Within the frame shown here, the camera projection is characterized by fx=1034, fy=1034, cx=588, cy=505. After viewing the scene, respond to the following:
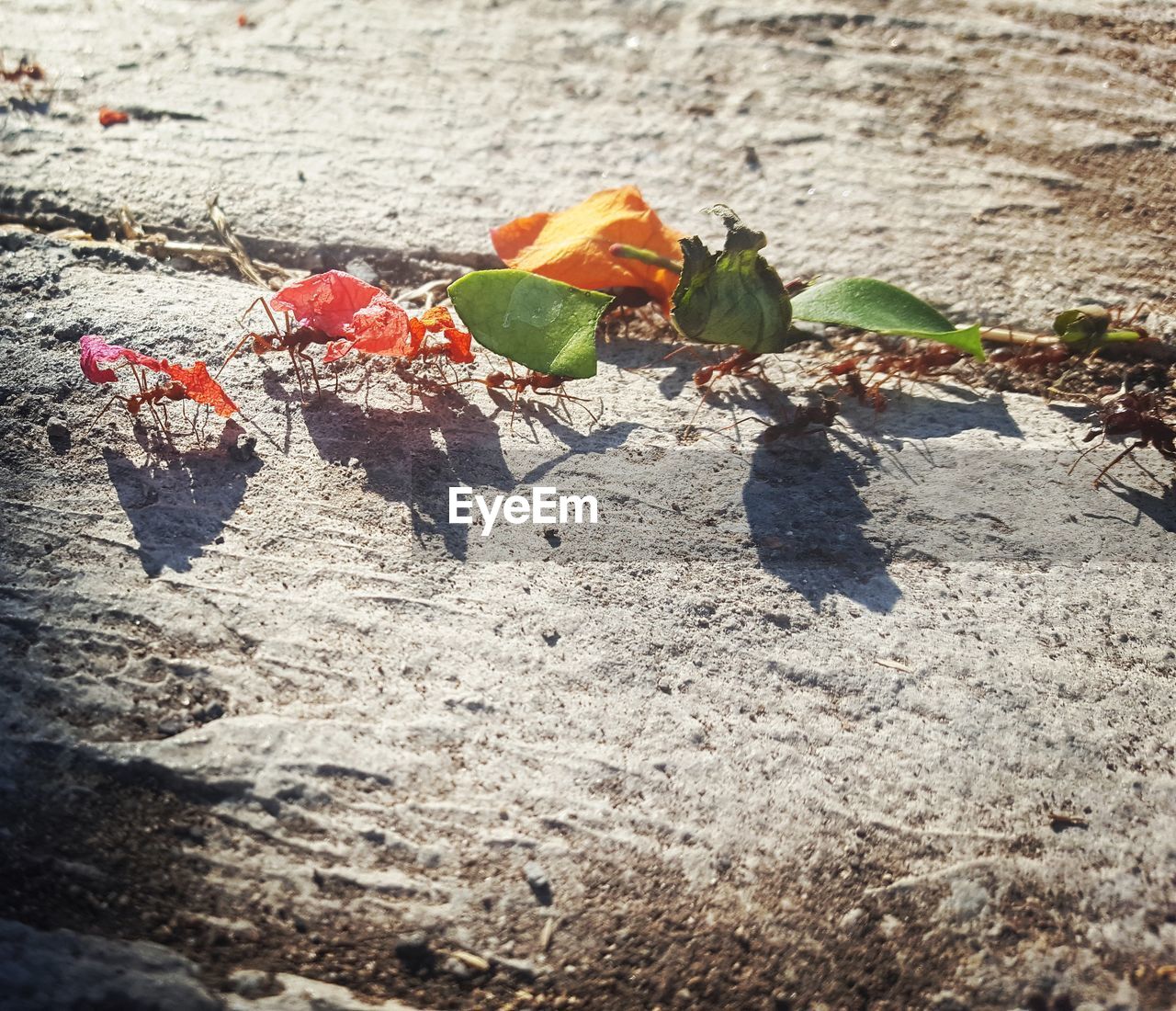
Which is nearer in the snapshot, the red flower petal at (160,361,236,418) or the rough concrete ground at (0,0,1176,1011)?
the rough concrete ground at (0,0,1176,1011)

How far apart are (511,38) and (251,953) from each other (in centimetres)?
225

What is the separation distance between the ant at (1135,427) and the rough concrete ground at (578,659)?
0.05 metres

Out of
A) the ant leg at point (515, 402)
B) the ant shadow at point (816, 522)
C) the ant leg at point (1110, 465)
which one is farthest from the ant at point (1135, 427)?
the ant leg at point (515, 402)

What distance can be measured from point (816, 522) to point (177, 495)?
89 centimetres

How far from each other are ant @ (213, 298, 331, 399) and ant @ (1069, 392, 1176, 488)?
119 centimetres

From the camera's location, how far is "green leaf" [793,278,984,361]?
1.60 m

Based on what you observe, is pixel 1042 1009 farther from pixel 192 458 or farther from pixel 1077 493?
pixel 192 458

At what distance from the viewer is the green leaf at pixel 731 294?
1.50 m

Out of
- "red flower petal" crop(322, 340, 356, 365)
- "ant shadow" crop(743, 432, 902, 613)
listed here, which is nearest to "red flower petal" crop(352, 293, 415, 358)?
"red flower petal" crop(322, 340, 356, 365)

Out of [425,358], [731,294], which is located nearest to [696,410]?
[731,294]

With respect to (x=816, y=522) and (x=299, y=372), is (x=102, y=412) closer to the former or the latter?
(x=299, y=372)

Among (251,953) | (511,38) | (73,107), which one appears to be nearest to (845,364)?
(251,953)

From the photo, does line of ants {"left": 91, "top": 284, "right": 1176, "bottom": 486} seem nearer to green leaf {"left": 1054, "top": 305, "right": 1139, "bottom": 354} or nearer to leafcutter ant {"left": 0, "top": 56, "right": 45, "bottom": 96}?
green leaf {"left": 1054, "top": 305, "right": 1139, "bottom": 354}

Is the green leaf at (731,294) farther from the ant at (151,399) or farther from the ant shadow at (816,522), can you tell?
the ant at (151,399)
